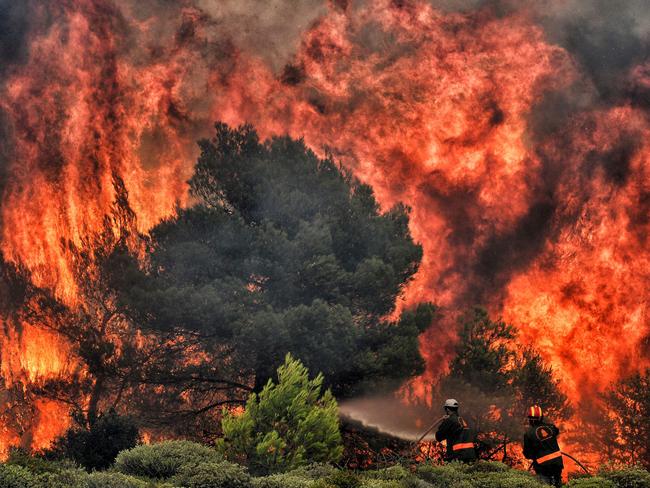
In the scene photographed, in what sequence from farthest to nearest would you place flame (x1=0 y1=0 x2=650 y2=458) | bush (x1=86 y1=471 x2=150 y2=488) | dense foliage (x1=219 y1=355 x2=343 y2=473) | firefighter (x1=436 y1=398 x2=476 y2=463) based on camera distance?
flame (x1=0 y1=0 x2=650 y2=458)
dense foliage (x1=219 y1=355 x2=343 y2=473)
firefighter (x1=436 y1=398 x2=476 y2=463)
bush (x1=86 y1=471 x2=150 y2=488)

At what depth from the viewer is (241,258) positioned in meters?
33.2

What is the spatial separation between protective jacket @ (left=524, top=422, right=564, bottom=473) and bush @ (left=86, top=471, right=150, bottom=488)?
755cm

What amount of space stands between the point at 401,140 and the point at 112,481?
99.5 ft

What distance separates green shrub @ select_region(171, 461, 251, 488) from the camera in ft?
54.7

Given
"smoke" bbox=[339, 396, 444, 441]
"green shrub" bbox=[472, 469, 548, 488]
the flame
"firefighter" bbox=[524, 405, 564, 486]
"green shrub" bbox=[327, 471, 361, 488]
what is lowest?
"green shrub" bbox=[327, 471, 361, 488]

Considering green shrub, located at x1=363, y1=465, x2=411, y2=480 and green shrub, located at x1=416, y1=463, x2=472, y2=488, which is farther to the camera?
green shrub, located at x1=363, y1=465, x2=411, y2=480

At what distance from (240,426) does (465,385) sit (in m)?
15.8

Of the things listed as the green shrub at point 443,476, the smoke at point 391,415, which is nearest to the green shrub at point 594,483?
the green shrub at point 443,476

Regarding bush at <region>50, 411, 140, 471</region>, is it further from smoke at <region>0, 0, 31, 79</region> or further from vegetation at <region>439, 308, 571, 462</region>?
smoke at <region>0, 0, 31, 79</region>

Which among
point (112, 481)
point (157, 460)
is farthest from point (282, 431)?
point (112, 481)

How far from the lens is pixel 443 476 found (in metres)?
18.2

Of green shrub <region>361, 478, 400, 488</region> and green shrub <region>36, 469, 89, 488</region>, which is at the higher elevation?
green shrub <region>361, 478, 400, 488</region>

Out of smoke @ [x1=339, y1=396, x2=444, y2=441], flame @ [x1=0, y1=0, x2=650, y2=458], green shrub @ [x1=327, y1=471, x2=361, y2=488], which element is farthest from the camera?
flame @ [x1=0, y1=0, x2=650, y2=458]

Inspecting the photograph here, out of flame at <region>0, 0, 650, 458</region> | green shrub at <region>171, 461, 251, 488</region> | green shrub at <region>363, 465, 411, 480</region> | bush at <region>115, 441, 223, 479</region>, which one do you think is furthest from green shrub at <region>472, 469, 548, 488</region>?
flame at <region>0, 0, 650, 458</region>
